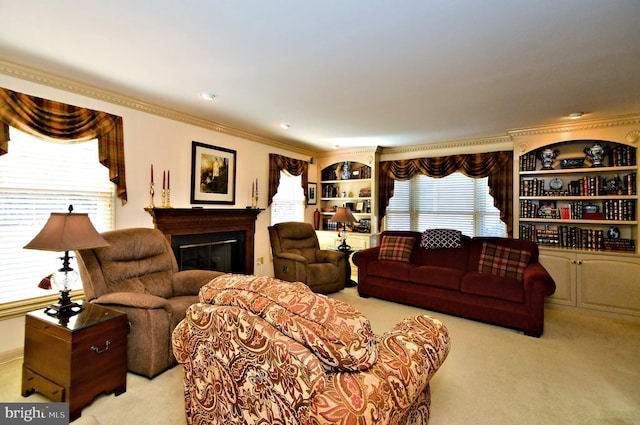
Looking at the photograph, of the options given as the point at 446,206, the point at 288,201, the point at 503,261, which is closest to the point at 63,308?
the point at 288,201

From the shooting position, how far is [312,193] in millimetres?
6090

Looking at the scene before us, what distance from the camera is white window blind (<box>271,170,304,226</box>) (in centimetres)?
537

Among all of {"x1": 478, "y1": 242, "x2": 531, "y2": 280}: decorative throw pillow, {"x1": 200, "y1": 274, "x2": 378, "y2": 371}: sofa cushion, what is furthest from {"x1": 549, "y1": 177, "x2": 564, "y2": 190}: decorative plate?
{"x1": 200, "y1": 274, "x2": 378, "y2": 371}: sofa cushion

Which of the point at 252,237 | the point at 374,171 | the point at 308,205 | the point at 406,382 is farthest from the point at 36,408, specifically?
the point at 374,171

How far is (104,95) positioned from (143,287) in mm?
1933

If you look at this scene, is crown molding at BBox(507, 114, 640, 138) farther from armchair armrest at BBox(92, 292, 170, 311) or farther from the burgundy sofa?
armchair armrest at BBox(92, 292, 170, 311)

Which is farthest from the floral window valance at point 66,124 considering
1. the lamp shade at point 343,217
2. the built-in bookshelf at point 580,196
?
the built-in bookshelf at point 580,196

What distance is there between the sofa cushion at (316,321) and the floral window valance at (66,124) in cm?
252

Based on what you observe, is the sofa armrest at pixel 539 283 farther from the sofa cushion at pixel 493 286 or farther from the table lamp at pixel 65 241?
the table lamp at pixel 65 241

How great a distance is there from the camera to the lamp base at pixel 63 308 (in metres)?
2.08

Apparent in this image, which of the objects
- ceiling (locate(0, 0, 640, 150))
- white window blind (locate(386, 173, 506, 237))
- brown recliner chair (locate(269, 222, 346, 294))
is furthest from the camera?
white window blind (locate(386, 173, 506, 237))

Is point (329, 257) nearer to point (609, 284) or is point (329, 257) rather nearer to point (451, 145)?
point (451, 145)

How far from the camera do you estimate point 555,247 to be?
13.3 feet

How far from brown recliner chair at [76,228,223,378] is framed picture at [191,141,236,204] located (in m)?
1.22
